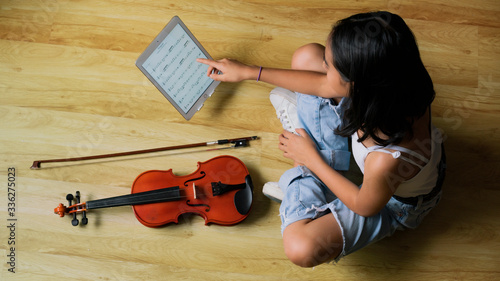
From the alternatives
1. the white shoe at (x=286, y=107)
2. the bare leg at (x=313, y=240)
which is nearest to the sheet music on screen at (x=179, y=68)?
the white shoe at (x=286, y=107)

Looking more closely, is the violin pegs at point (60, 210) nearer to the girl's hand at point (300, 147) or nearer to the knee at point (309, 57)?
the girl's hand at point (300, 147)

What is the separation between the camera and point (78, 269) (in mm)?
1337

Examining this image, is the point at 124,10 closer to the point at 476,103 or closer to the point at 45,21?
the point at 45,21

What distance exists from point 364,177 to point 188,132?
641mm

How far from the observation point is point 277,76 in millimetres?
1306

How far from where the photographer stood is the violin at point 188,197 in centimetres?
128

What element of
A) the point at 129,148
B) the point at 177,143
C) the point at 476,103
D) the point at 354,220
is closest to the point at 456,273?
the point at 354,220

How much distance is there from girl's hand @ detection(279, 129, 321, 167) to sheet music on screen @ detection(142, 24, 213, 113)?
331 millimetres

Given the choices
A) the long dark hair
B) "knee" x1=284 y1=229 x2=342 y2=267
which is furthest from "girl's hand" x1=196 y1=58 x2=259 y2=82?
"knee" x1=284 y1=229 x2=342 y2=267

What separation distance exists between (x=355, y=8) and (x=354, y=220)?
0.85 m

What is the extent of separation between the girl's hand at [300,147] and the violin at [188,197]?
0.51ft

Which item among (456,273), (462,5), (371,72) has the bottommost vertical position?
(456,273)

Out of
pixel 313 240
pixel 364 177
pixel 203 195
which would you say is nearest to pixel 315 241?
pixel 313 240

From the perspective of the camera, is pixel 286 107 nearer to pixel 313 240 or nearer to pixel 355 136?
pixel 355 136
